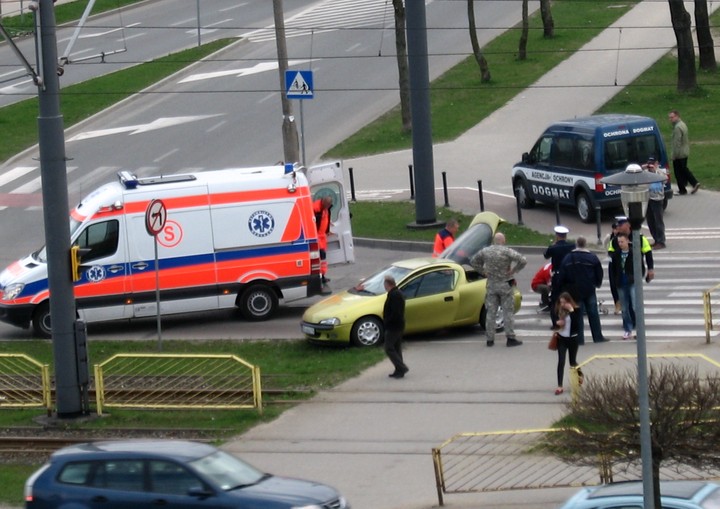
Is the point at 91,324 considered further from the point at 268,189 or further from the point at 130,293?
the point at 268,189

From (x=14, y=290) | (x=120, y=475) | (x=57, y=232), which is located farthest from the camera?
(x=14, y=290)

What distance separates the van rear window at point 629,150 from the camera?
27062 millimetres

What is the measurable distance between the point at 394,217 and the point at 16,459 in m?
15.0

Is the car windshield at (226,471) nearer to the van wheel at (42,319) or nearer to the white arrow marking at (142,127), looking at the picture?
the van wheel at (42,319)

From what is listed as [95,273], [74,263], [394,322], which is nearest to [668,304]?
[394,322]

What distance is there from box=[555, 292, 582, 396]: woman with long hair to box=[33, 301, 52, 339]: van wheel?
9.32 m

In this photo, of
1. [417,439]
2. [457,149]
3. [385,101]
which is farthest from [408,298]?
[385,101]

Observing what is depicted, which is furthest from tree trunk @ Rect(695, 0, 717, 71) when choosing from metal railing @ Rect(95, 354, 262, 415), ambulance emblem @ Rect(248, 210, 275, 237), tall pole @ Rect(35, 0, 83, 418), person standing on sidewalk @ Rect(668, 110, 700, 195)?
tall pole @ Rect(35, 0, 83, 418)

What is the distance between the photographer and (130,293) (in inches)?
852

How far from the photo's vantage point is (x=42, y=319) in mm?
21672

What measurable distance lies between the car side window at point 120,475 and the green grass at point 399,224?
612 inches

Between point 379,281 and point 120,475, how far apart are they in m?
9.19

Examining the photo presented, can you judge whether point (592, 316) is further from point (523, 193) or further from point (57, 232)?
point (523, 193)

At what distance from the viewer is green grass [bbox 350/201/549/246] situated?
87.9 feet
